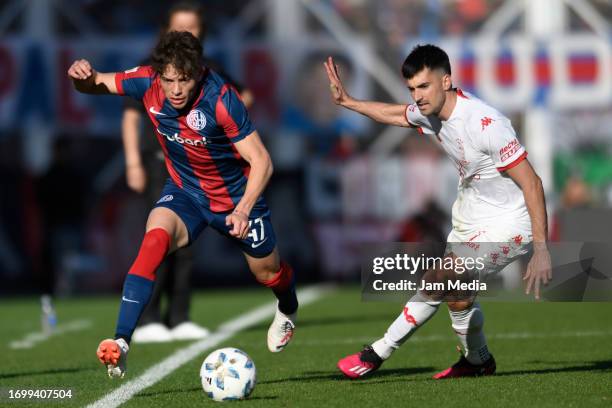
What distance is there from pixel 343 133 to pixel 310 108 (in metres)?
0.67

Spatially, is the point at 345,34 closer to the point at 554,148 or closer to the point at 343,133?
the point at 343,133

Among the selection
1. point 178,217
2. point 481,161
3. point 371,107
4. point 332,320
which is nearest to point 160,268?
point 332,320

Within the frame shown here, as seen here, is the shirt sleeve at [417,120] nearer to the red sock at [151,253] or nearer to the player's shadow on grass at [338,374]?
the player's shadow on grass at [338,374]

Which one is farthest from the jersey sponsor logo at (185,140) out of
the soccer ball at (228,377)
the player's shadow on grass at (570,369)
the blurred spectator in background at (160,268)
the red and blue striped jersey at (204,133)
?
the blurred spectator in background at (160,268)

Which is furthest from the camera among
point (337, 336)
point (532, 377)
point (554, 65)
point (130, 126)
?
point (554, 65)

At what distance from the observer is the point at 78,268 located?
66.3 feet

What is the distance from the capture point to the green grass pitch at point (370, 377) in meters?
6.43

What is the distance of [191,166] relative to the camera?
7.31m

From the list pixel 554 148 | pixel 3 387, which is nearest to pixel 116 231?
pixel 554 148

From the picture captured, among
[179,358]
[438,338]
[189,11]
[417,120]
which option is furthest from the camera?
[438,338]

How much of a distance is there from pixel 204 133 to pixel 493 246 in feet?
5.71

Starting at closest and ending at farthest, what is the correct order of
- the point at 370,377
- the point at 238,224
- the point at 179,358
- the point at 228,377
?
the point at 228,377 → the point at 238,224 → the point at 370,377 → the point at 179,358

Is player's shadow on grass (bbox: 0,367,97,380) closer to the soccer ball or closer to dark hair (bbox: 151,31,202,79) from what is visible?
the soccer ball

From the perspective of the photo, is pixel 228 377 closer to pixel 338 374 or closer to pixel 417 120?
pixel 338 374
